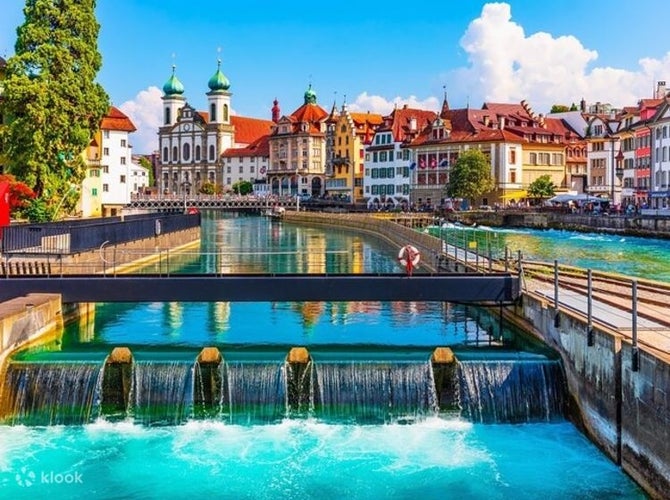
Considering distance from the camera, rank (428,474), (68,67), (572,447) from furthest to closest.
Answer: (68,67) < (572,447) < (428,474)

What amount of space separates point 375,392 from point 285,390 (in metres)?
2.30

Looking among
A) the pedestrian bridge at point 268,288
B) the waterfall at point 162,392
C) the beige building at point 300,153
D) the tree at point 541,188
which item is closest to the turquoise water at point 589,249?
the pedestrian bridge at point 268,288

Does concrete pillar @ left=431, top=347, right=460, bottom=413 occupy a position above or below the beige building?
below

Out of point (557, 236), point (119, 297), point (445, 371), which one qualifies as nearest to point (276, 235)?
point (557, 236)

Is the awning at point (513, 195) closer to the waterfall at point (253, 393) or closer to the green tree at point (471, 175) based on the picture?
the green tree at point (471, 175)

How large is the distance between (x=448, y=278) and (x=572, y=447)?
8.68 metres

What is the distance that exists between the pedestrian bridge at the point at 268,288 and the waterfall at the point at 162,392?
4745 millimetres

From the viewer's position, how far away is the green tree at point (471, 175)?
114 metres

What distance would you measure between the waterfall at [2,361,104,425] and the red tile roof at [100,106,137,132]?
280 ft

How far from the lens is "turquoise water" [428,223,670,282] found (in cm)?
5166

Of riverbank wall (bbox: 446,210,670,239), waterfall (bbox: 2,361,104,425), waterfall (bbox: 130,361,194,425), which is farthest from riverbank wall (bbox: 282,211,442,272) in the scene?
waterfall (bbox: 2,361,104,425)

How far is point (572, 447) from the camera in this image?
2014 centimetres

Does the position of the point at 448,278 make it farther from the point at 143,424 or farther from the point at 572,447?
the point at 143,424

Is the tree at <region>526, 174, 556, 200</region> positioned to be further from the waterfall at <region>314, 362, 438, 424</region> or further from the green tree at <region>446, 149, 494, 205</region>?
the waterfall at <region>314, 362, 438, 424</region>
